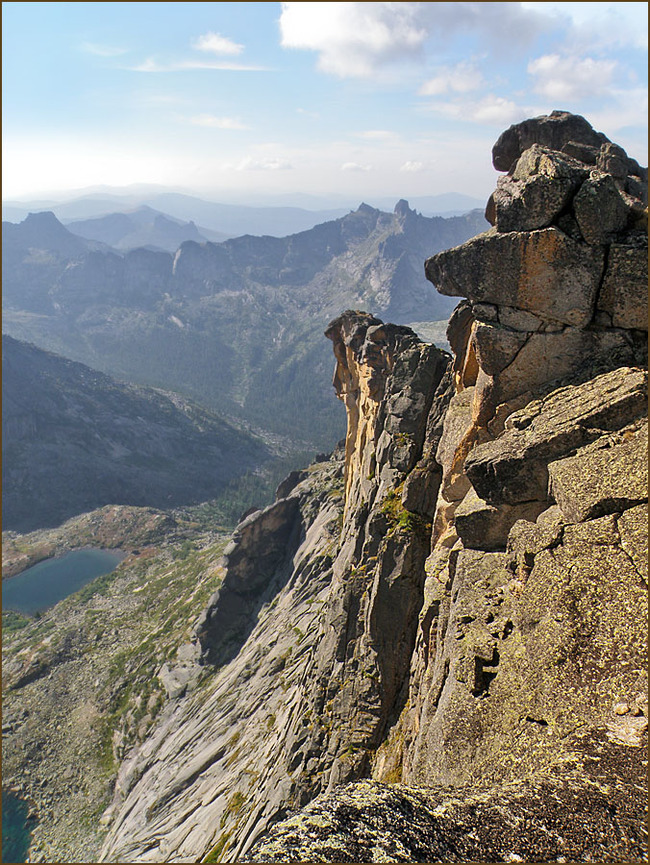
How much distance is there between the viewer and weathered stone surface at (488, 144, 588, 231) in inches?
874

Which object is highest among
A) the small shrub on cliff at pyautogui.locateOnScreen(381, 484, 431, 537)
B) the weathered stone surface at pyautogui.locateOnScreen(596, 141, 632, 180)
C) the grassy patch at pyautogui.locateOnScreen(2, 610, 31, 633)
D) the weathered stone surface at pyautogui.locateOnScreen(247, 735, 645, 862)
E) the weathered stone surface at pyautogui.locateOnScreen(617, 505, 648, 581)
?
the weathered stone surface at pyautogui.locateOnScreen(596, 141, 632, 180)

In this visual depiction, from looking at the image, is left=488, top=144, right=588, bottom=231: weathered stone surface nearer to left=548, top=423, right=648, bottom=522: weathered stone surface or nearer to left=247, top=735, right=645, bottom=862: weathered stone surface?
left=548, top=423, right=648, bottom=522: weathered stone surface

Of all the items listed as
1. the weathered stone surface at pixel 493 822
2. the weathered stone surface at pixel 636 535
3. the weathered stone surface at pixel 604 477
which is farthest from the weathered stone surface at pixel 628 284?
the weathered stone surface at pixel 493 822

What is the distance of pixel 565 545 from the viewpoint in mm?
17531

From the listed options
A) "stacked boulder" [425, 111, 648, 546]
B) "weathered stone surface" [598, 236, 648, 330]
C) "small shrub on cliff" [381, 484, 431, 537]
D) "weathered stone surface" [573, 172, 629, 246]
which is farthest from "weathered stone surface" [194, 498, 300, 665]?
"weathered stone surface" [573, 172, 629, 246]

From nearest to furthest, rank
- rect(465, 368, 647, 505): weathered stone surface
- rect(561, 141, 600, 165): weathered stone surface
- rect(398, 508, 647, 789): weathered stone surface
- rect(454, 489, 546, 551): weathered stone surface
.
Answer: rect(398, 508, 647, 789): weathered stone surface
rect(465, 368, 647, 505): weathered stone surface
rect(454, 489, 546, 551): weathered stone surface
rect(561, 141, 600, 165): weathered stone surface

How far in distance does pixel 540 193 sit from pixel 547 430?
10862 mm

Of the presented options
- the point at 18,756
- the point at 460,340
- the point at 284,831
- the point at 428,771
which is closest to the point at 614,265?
the point at 460,340

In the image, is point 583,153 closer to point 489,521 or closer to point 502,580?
point 489,521

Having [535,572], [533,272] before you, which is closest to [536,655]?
[535,572]

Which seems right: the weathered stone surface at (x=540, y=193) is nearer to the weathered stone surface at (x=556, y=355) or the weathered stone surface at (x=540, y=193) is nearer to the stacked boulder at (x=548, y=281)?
the stacked boulder at (x=548, y=281)

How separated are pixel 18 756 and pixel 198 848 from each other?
71.9 meters

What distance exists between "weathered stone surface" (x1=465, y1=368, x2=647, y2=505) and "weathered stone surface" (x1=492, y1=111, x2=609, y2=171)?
23869 mm

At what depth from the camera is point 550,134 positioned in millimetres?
35781
